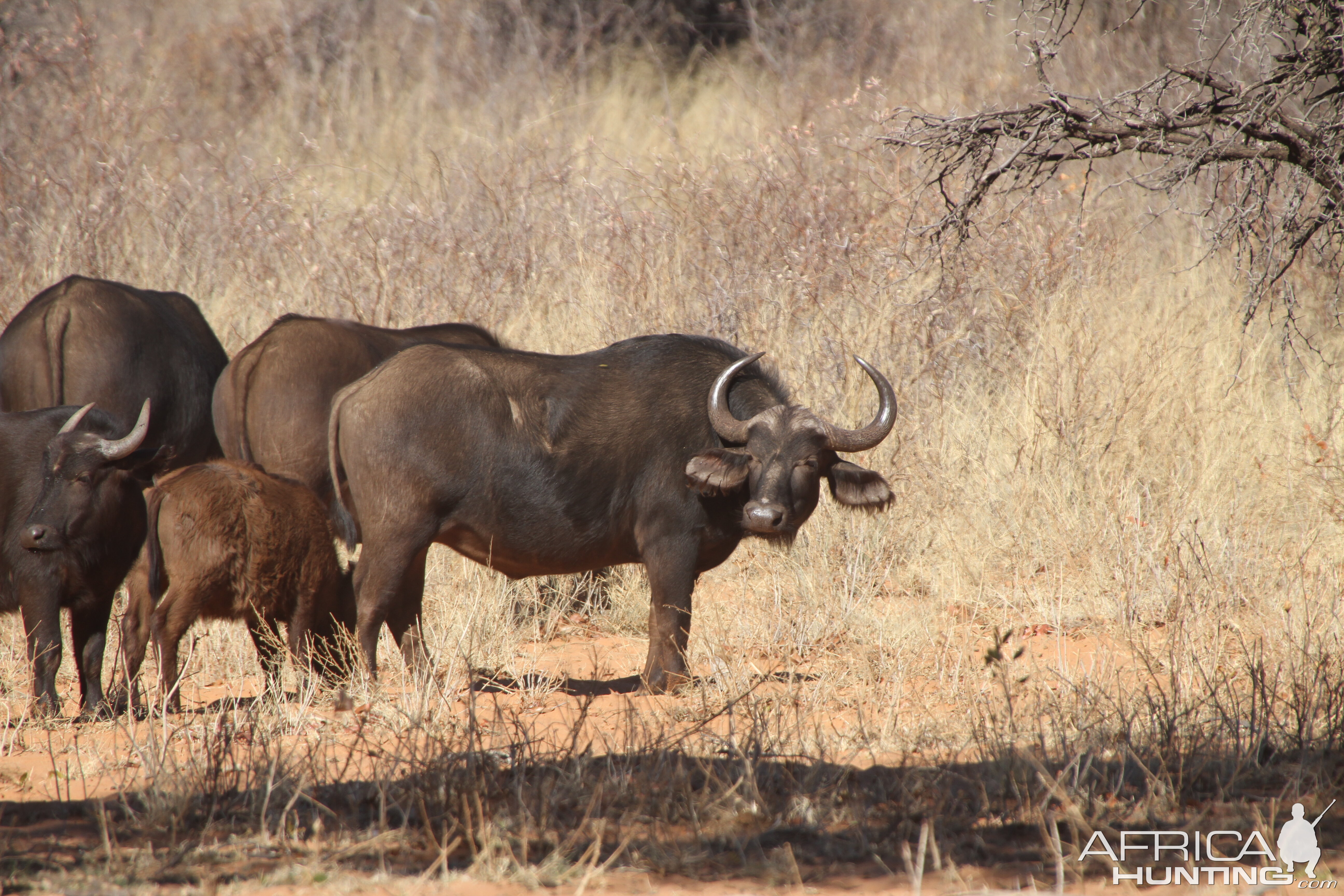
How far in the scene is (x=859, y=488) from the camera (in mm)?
6652

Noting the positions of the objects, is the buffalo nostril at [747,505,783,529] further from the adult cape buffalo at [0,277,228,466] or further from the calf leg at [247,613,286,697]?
the adult cape buffalo at [0,277,228,466]

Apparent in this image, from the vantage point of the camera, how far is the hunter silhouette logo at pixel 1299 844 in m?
3.65

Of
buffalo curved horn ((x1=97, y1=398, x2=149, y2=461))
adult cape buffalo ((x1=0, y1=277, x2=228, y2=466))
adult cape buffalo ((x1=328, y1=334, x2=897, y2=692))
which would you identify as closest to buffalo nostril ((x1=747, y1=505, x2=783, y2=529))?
adult cape buffalo ((x1=328, y1=334, x2=897, y2=692))

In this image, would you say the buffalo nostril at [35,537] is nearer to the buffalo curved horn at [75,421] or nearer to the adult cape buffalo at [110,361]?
the buffalo curved horn at [75,421]

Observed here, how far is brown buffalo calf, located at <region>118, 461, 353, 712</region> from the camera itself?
579 centimetres

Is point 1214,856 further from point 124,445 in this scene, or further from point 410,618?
point 124,445

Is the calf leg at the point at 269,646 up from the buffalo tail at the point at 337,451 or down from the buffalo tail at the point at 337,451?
down

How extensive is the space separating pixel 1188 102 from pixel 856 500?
101 inches

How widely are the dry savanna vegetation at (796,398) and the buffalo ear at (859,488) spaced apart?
2.78 feet

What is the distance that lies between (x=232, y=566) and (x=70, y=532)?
77 centimetres

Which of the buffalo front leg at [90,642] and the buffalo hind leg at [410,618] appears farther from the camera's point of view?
the buffalo hind leg at [410,618]

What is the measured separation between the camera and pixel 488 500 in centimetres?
612

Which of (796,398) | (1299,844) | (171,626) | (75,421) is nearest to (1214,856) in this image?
(1299,844)

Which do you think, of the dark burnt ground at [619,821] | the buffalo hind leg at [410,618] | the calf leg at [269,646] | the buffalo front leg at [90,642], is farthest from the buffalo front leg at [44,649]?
the dark burnt ground at [619,821]
